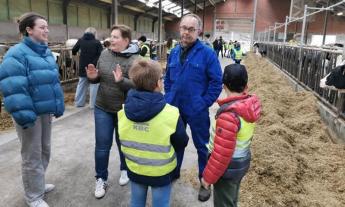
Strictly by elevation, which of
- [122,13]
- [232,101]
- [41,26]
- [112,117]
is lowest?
[112,117]

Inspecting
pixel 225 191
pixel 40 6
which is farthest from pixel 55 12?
pixel 225 191

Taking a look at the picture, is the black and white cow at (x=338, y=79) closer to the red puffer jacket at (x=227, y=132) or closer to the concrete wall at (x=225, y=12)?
the red puffer jacket at (x=227, y=132)

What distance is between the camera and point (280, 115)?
18.0 ft

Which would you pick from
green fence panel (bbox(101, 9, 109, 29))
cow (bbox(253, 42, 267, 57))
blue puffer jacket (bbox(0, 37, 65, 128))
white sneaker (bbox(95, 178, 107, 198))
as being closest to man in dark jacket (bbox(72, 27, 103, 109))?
white sneaker (bbox(95, 178, 107, 198))

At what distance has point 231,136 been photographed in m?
1.89

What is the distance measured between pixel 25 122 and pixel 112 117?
76 centimetres

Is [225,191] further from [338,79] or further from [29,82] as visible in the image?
[338,79]

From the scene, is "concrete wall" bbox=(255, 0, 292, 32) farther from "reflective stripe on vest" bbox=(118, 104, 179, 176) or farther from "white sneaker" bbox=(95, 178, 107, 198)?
"reflective stripe on vest" bbox=(118, 104, 179, 176)

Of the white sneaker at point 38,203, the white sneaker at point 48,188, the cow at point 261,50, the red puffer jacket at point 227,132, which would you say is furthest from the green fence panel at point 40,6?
the red puffer jacket at point 227,132

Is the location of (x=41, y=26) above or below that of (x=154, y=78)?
above

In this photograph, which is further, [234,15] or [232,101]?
[234,15]

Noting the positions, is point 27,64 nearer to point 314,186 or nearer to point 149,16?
point 314,186

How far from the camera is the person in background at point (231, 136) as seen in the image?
1.90m

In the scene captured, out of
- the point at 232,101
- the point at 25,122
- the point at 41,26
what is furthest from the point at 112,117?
the point at 232,101
